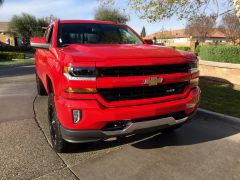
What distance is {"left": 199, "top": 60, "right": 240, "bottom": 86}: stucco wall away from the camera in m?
9.70

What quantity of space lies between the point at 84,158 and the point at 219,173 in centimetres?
172

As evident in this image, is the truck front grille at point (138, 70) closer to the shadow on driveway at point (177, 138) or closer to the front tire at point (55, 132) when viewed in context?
the front tire at point (55, 132)

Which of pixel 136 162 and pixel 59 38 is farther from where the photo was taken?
pixel 59 38


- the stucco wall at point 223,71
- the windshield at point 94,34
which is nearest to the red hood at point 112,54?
the windshield at point 94,34

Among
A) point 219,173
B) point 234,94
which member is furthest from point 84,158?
point 234,94

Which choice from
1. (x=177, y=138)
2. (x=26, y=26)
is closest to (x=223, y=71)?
(x=177, y=138)

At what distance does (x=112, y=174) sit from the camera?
3578 millimetres

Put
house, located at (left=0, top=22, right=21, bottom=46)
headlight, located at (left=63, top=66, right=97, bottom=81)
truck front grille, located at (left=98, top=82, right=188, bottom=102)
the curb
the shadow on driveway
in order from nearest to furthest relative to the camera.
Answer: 1. headlight, located at (left=63, top=66, right=97, bottom=81)
2. truck front grille, located at (left=98, top=82, right=188, bottom=102)
3. the shadow on driveway
4. the curb
5. house, located at (left=0, top=22, right=21, bottom=46)

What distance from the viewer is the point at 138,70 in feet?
11.4

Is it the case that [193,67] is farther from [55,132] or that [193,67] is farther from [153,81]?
[55,132]

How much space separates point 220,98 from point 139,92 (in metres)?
4.54

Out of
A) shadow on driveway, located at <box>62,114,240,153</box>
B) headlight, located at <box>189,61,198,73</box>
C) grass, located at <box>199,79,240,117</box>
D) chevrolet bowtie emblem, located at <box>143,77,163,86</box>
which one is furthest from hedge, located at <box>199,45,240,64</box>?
chevrolet bowtie emblem, located at <box>143,77,163,86</box>

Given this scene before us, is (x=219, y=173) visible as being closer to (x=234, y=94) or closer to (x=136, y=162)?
(x=136, y=162)

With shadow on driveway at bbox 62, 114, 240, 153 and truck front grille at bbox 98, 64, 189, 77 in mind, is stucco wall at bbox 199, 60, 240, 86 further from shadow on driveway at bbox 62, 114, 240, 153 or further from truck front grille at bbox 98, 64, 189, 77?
truck front grille at bbox 98, 64, 189, 77
